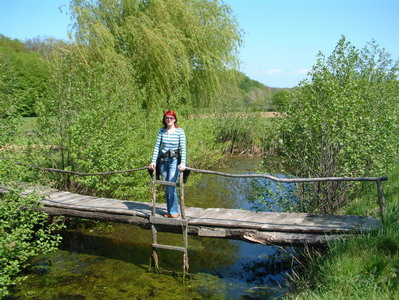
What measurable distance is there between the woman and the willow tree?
6348mm

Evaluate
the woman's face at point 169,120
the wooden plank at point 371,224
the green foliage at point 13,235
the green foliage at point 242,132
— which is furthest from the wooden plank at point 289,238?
the green foliage at point 242,132

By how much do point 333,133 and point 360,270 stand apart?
11.7 feet

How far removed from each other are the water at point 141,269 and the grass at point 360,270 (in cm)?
68

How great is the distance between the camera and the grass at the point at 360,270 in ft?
16.8

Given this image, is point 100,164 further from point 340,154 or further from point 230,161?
point 230,161

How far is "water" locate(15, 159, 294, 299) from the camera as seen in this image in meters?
7.12

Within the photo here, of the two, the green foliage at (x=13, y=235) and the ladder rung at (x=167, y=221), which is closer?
the green foliage at (x=13, y=235)

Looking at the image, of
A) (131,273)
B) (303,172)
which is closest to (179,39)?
(303,172)

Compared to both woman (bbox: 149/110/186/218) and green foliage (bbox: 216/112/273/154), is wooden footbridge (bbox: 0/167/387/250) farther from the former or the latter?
green foliage (bbox: 216/112/273/154)

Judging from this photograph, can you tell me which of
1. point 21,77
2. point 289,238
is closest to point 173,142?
point 289,238

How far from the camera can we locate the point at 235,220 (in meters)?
7.44

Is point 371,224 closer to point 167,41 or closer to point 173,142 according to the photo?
point 173,142

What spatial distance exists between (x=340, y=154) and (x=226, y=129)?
14680 mm

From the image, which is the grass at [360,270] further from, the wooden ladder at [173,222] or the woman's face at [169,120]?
the woman's face at [169,120]
